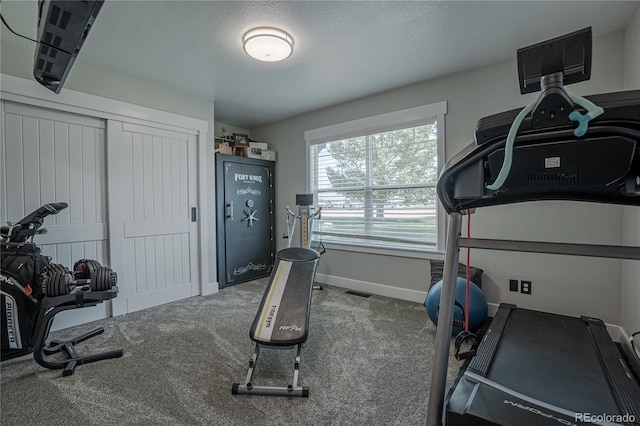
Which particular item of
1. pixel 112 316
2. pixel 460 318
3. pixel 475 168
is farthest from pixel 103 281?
pixel 460 318

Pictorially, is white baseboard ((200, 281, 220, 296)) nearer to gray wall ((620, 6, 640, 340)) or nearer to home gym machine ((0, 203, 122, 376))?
home gym machine ((0, 203, 122, 376))

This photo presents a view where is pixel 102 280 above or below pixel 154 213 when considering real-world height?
below

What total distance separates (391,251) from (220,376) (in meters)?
2.31

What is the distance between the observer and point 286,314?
204 cm

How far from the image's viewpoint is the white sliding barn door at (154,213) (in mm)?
3082

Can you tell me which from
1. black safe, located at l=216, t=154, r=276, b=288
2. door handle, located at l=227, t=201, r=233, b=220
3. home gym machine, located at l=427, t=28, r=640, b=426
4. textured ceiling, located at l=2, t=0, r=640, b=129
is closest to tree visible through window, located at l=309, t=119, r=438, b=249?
textured ceiling, located at l=2, t=0, r=640, b=129

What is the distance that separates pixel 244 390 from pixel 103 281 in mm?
1271

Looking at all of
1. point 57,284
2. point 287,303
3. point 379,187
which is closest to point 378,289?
point 379,187

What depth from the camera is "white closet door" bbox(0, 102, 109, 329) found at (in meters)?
2.48

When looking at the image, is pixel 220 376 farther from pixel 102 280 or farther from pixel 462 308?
pixel 462 308

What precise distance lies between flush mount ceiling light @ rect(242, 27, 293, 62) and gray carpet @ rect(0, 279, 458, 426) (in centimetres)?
236

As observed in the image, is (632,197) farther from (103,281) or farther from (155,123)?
(155,123)

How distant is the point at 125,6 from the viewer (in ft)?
6.65

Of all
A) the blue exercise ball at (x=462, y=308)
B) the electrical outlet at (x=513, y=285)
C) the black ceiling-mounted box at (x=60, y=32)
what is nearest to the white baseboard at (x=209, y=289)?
the black ceiling-mounted box at (x=60, y=32)
